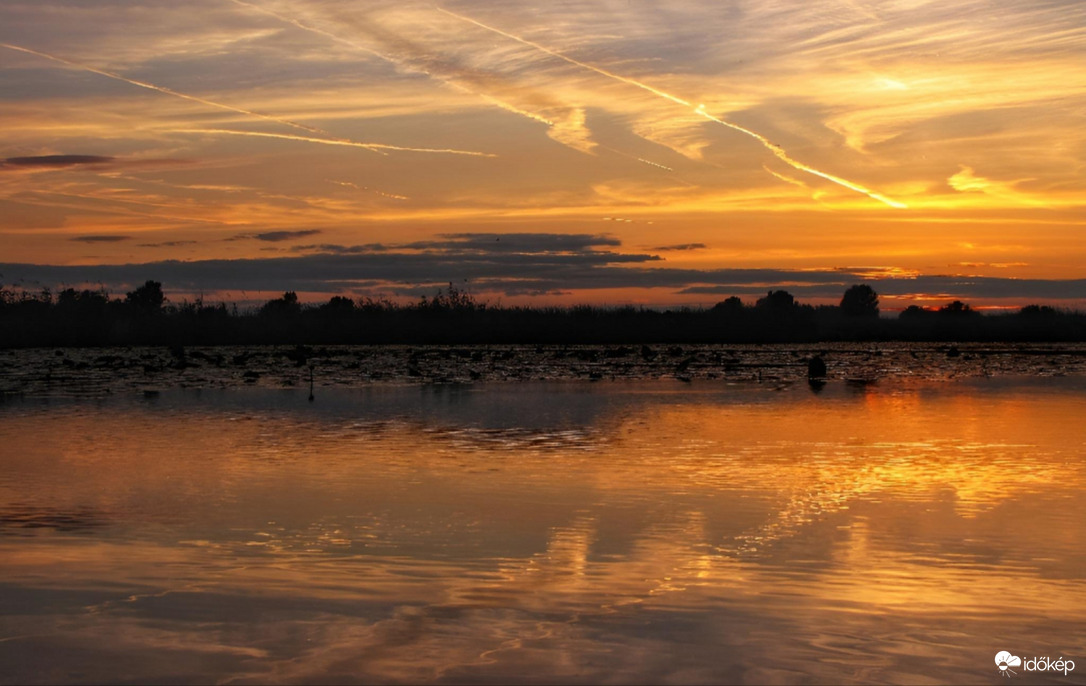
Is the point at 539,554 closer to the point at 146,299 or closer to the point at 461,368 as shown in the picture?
the point at 461,368

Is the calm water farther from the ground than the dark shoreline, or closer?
closer

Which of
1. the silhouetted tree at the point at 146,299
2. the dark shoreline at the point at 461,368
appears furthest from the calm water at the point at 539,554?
the silhouetted tree at the point at 146,299

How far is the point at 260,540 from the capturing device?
10.3 meters

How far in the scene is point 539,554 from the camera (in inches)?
383

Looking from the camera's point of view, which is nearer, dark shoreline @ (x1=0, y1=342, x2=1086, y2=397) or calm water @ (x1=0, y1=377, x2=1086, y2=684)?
calm water @ (x1=0, y1=377, x2=1086, y2=684)

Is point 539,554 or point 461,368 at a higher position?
point 461,368

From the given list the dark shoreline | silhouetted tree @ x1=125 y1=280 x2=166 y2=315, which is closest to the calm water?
the dark shoreline

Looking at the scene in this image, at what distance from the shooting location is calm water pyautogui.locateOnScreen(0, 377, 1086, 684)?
22.4ft

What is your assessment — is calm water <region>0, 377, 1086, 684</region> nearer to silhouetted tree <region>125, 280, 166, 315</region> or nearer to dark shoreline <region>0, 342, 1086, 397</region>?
dark shoreline <region>0, 342, 1086, 397</region>

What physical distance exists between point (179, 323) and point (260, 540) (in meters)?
63.6

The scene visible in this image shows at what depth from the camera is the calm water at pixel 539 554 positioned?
6.83 m

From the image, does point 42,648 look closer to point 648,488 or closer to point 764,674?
point 764,674

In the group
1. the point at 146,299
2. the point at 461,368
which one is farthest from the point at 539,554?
the point at 146,299

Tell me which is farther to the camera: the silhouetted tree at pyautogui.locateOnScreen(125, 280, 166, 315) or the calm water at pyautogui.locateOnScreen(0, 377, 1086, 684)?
the silhouetted tree at pyautogui.locateOnScreen(125, 280, 166, 315)
